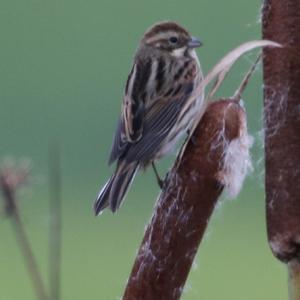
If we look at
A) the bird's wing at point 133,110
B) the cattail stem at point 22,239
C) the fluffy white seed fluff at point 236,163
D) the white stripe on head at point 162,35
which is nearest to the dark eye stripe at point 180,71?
the bird's wing at point 133,110

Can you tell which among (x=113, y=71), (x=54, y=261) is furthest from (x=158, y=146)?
(x=113, y=71)

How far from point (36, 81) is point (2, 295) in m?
6.26

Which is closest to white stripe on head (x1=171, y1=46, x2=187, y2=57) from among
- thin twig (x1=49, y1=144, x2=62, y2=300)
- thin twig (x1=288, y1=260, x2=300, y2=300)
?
thin twig (x1=288, y1=260, x2=300, y2=300)

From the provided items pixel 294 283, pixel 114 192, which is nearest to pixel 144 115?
pixel 114 192

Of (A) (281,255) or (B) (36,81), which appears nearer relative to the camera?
(A) (281,255)

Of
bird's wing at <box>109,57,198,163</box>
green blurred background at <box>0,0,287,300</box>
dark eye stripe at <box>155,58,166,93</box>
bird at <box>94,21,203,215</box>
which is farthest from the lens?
green blurred background at <box>0,0,287,300</box>

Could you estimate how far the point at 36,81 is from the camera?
16531 mm

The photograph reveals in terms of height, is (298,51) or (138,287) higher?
(298,51)

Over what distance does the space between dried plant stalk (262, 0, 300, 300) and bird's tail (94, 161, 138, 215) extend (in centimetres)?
140

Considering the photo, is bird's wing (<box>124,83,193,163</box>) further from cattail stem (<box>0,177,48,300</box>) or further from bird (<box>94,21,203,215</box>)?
cattail stem (<box>0,177,48,300</box>)

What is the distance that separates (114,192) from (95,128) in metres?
10.3

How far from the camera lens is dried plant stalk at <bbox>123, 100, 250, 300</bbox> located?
8.18 ft

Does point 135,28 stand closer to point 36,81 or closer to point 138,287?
point 36,81

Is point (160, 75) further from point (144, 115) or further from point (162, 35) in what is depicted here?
point (162, 35)
